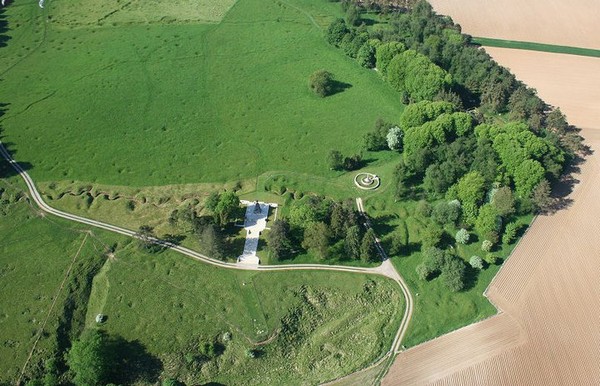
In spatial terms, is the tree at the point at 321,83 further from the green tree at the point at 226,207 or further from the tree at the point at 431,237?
the tree at the point at 431,237

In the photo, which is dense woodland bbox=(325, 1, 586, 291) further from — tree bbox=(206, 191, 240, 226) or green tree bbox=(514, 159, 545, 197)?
tree bbox=(206, 191, 240, 226)

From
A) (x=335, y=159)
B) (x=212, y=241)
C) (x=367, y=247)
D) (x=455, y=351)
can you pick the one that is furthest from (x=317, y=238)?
(x=455, y=351)

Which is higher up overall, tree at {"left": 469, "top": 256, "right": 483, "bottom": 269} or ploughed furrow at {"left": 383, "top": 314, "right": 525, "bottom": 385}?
tree at {"left": 469, "top": 256, "right": 483, "bottom": 269}

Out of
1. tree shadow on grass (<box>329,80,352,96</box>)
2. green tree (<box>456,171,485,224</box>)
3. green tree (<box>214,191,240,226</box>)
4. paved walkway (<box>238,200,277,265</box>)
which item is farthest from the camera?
tree shadow on grass (<box>329,80,352,96</box>)

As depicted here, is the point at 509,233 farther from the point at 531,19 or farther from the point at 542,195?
the point at 531,19

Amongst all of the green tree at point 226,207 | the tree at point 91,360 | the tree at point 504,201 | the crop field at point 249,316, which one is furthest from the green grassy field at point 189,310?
the tree at point 504,201

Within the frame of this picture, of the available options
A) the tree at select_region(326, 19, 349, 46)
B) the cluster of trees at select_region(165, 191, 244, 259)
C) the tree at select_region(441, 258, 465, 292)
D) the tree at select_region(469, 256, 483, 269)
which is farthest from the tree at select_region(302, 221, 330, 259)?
the tree at select_region(326, 19, 349, 46)

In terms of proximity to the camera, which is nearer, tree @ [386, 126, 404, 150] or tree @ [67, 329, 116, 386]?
tree @ [67, 329, 116, 386]
